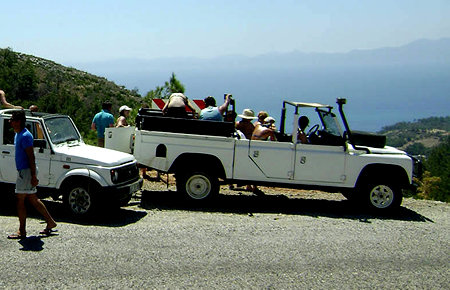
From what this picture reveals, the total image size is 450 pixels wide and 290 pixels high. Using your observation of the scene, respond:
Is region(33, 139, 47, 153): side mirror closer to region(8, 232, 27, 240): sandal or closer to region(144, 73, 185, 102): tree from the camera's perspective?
region(8, 232, 27, 240): sandal

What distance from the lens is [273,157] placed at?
1007 centimetres

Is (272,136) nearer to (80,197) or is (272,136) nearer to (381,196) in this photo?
(381,196)

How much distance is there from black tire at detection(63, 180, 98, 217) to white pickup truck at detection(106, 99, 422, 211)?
1.70 metres

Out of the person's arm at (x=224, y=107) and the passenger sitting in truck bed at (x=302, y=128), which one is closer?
the passenger sitting in truck bed at (x=302, y=128)

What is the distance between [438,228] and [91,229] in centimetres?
621

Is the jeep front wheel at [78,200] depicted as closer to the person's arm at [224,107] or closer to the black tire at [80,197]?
the black tire at [80,197]

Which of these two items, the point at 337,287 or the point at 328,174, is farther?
the point at 328,174

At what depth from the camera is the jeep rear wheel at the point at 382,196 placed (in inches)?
404

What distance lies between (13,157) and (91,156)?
1423 mm

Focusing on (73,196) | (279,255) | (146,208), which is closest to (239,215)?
(146,208)

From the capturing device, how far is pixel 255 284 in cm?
614

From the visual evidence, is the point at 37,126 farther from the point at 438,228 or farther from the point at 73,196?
the point at 438,228

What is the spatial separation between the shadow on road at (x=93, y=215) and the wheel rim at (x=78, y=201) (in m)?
0.15

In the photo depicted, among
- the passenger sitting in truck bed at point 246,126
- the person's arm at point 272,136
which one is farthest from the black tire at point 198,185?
the passenger sitting in truck bed at point 246,126
